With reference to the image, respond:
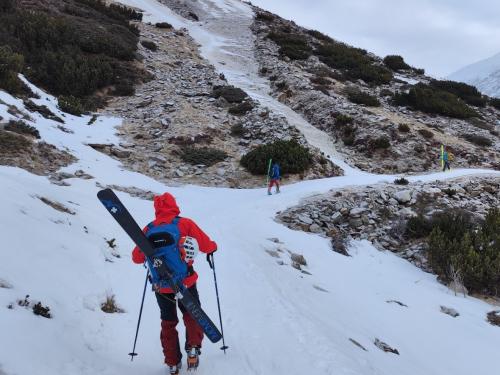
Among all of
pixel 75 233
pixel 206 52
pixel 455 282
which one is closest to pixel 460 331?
pixel 455 282

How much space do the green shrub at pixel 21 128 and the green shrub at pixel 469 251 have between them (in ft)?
41.7

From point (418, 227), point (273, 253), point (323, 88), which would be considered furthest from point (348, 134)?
point (273, 253)

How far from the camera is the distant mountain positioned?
135m

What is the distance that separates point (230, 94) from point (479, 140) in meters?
14.0

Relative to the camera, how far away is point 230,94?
945 inches

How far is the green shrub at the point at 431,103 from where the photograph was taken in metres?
26.7

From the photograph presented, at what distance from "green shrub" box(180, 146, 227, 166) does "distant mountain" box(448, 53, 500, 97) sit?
405 ft

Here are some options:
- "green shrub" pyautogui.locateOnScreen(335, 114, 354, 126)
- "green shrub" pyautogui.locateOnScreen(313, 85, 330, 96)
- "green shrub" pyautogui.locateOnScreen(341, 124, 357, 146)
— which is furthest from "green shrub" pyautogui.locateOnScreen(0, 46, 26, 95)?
"green shrub" pyautogui.locateOnScreen(313, 85, 330, 96)

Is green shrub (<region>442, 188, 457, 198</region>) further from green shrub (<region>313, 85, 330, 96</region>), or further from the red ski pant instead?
green shrub (<region>313, 85, 330, 96</region>)

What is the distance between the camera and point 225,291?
7391 millimetres

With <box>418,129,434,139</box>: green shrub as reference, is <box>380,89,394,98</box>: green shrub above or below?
above

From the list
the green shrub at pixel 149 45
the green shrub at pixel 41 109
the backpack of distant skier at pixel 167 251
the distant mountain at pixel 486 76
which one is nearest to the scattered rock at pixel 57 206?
the backpack of distant skier at pixel 167 251

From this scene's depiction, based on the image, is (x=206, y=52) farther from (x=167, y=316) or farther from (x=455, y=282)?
(x=167, y=316)

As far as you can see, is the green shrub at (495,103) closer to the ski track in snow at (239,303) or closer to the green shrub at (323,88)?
the green shrub at (323,88)
